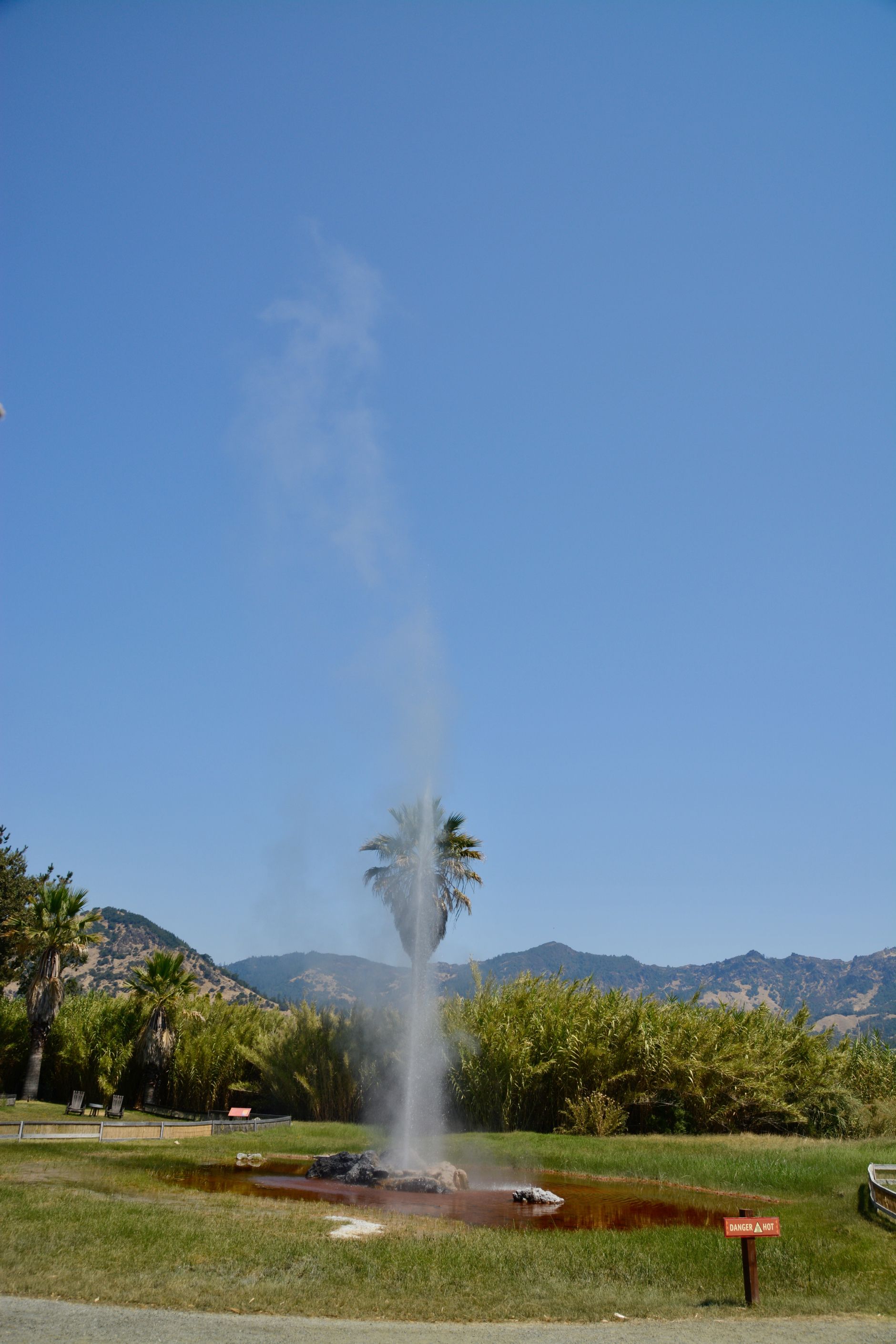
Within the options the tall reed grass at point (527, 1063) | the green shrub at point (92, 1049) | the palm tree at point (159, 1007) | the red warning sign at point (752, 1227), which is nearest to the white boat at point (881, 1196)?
the red warning sign at point (752, 1227)

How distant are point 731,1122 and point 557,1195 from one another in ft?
58.3

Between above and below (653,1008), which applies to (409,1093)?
below

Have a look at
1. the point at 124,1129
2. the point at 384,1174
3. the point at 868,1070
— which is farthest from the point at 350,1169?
the point at 868,1070

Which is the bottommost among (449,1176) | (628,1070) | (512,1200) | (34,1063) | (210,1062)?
(512,1200)

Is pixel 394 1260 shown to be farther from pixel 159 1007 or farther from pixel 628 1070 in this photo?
pixel 159 1007

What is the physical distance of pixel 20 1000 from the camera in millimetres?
43750

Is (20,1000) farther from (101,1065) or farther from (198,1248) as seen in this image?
(198,1248)

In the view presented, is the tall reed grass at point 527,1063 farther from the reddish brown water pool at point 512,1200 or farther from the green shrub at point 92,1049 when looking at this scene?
the reddish brown water pool at point 512,1200

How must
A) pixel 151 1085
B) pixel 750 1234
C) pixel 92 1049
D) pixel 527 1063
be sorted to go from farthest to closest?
pixel 92 1049 → pixel 151 1085 → pixel 527 1063 → pixel 750 1234

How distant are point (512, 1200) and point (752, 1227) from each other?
866 centimetres

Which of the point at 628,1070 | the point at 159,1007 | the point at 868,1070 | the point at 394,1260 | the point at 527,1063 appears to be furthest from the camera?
the point at 868,1070

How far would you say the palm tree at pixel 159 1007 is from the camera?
36.9 metres

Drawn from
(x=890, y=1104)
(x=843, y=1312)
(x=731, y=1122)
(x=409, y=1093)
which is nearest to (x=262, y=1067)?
(x=409, y=1093)

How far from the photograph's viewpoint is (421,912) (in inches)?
1054
